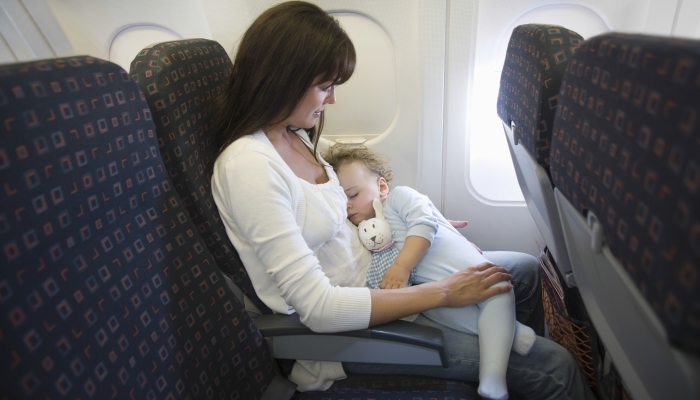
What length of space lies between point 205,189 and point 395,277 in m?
0.62

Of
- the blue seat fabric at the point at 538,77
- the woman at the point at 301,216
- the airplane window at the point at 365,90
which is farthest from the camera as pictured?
the airplane window at the point at 365,90

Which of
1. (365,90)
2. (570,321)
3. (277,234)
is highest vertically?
(277,234)

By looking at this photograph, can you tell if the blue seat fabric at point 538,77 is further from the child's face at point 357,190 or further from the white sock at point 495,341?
→ the child's face at point 357,190

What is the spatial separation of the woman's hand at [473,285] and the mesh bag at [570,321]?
29 centimetres

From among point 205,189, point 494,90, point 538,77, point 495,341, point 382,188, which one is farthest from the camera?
point 494,90

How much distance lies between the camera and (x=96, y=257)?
73cm

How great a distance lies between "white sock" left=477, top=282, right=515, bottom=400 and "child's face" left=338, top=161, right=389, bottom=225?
20.8 inches

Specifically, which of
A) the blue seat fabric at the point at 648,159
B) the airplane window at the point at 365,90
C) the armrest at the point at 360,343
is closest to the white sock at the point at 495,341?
the armrest at the point at 360,343

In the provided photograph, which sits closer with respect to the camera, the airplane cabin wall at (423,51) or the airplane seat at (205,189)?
the airplane seat at (205,189)

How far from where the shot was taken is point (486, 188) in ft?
6.94

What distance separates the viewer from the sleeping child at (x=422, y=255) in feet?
3.81

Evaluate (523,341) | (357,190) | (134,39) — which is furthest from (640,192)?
(134,39)

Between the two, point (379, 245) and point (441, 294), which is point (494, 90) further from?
point (441, 294)

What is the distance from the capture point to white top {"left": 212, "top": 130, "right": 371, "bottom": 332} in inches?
39.8
